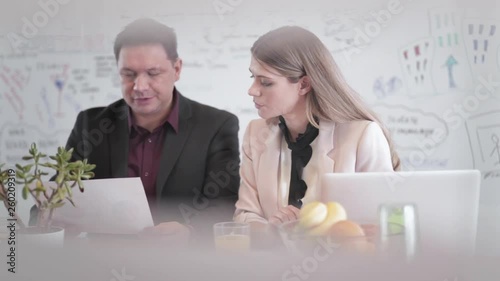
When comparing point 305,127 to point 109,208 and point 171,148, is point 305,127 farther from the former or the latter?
point 109,208

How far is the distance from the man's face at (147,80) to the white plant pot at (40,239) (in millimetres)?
949

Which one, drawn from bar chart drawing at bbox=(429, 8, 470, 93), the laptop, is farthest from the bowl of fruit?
bar chart drawing at bbox=(429, 8, 470, 93)

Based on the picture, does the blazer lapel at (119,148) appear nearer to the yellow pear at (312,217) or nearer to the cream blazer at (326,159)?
the cream blazer at (326,159)

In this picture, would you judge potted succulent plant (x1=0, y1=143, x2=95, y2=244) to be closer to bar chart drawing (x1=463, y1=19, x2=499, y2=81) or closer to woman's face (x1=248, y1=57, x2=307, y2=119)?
woman's face (x1=248, y1=57, x2=307, y2=119)

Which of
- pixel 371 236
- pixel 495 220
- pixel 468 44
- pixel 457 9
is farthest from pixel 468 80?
pixel 371 236

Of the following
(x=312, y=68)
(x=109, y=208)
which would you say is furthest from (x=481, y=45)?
(x=109, y=208)

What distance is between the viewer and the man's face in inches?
80.3

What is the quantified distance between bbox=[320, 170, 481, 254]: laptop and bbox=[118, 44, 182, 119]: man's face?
1054 mm

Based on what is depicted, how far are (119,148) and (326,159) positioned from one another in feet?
2.63

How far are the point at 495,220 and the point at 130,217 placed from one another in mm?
1600

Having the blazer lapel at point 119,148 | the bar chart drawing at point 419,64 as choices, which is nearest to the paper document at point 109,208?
the blazer lapel at point 119,148

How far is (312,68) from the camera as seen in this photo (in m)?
1.80

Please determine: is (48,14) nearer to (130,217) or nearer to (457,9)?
(130,217)

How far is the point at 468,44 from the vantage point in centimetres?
237
